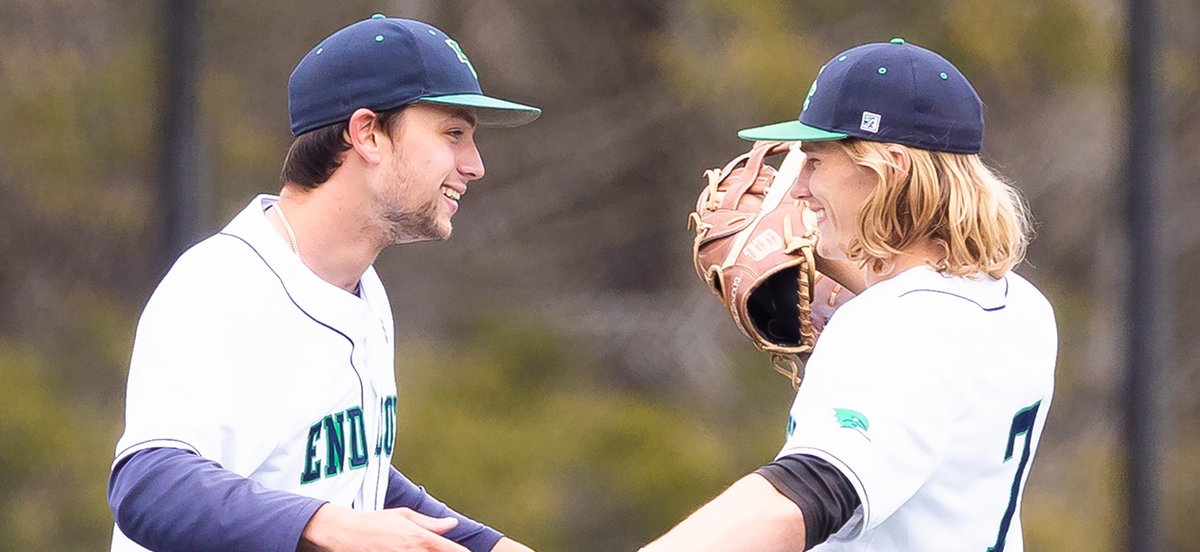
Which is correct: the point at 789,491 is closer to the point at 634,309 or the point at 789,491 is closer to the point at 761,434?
the point at 761,434

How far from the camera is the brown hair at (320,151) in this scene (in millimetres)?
2824

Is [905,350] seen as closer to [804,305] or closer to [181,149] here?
[804,305]

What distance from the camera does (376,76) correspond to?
2.80 metres

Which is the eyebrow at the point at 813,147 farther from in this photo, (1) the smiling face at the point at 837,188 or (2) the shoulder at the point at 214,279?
(2) the shoulder at the point at 214,279

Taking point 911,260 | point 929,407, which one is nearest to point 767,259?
point 911,260

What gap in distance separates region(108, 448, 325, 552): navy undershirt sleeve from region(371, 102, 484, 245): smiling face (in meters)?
0.61

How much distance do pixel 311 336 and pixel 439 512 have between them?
→ 1.95 feet

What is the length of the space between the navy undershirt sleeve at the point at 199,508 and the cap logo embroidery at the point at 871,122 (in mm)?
973

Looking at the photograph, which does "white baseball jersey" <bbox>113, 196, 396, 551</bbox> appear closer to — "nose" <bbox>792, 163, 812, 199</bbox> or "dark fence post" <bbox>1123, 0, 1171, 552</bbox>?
"nose" <bbox>792, 163, 812, 199</bbox>

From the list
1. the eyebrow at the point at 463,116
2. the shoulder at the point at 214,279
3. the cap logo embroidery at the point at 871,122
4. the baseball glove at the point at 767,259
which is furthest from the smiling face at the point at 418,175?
the cap logo embroidery at the point at 871,122

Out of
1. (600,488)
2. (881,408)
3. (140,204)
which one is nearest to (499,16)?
(140,204)

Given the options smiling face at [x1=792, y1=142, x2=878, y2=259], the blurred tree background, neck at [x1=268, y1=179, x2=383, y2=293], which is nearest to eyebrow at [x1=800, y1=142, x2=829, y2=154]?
smiling face at [x1=792, y1=142, x2=878, y2=259]

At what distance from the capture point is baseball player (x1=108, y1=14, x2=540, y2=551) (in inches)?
92.6

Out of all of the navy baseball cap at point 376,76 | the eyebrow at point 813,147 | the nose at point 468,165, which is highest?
the navy baseball cap at point 376,76
